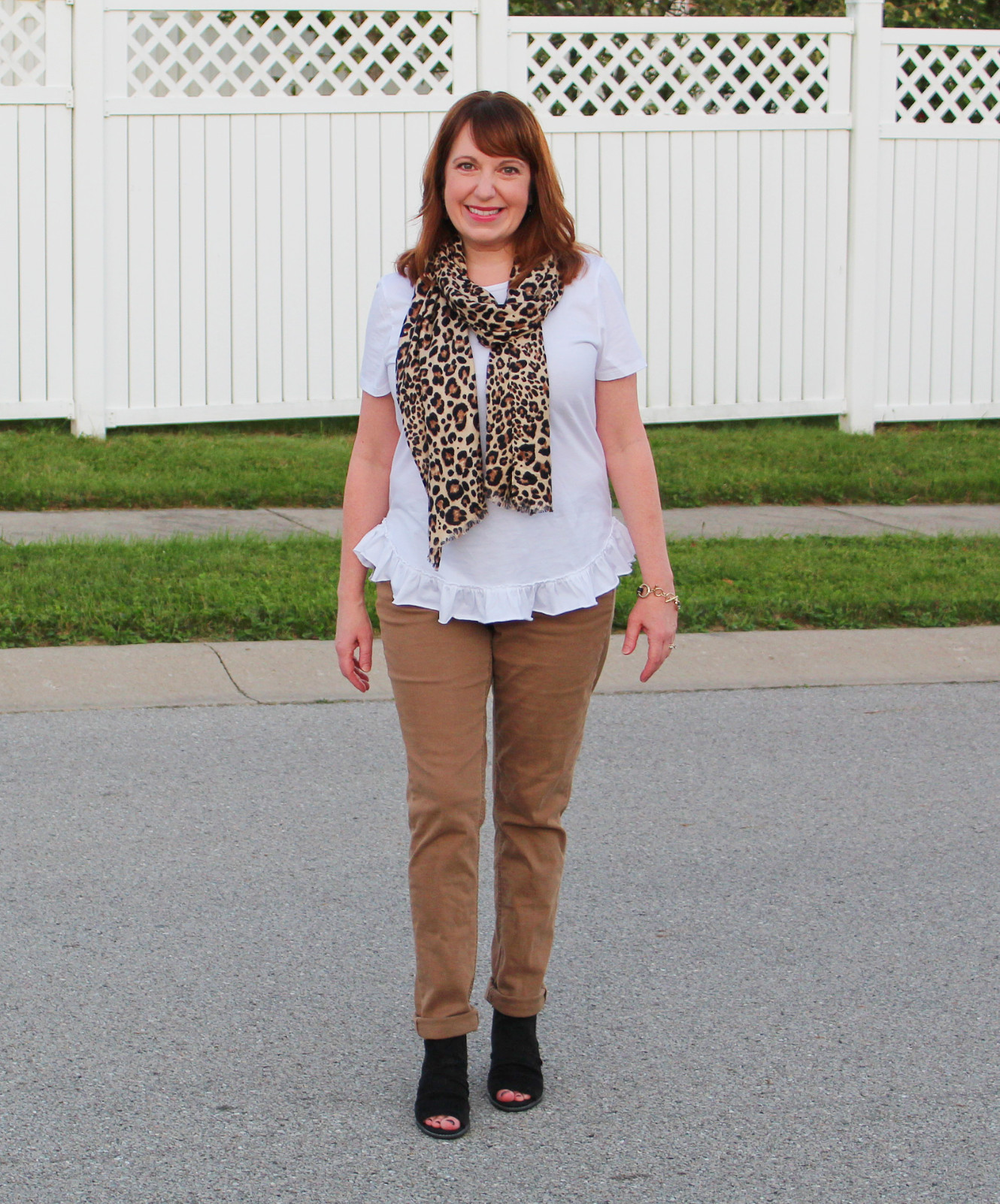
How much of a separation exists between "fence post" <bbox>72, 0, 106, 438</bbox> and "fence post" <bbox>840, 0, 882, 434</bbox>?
4.92m

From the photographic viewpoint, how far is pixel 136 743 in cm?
554

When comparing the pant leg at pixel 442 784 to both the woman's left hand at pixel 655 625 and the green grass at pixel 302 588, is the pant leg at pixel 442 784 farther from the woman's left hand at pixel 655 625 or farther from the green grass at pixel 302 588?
the green grass at pixel 302 588

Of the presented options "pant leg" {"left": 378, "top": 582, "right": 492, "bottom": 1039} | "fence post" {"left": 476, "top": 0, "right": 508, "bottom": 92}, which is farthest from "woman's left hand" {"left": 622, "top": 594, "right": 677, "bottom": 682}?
"fence post" {"left": 476, "top": 0, "right": 508, "bottom": 92}

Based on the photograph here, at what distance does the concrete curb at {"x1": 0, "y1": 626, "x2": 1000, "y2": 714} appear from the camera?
607 cm

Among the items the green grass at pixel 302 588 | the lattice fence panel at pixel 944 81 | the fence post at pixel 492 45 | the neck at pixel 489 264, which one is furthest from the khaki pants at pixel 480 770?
the lattice fence panel at pixel 944 81

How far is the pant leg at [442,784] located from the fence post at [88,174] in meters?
7.75

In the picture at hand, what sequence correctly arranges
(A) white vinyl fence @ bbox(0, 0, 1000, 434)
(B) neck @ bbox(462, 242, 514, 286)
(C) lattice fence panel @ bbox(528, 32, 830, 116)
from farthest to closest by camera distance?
1. (C) lattice fence panel @ bbox(528, 32, 830, 116)
2. (A) white vinyl fence @ bbox(0, 0, 1000, 434)
3. (B) neck @ bbox(462, 242, 514, 286)

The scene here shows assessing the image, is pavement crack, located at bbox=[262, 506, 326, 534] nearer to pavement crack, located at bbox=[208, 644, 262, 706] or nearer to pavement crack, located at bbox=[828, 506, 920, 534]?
pavement crack, located at bbox=[208, 644, 262, 706]

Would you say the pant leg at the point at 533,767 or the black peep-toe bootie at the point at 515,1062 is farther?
the black peep-toe bootie at the point at 515,1062

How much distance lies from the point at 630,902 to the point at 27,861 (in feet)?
5.15

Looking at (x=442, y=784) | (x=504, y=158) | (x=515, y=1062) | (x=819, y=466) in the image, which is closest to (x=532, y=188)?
(x=504, y=158)

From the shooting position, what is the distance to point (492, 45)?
1095 cm

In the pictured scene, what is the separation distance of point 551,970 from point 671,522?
5579 millimetres

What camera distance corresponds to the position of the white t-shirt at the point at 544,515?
306cm
